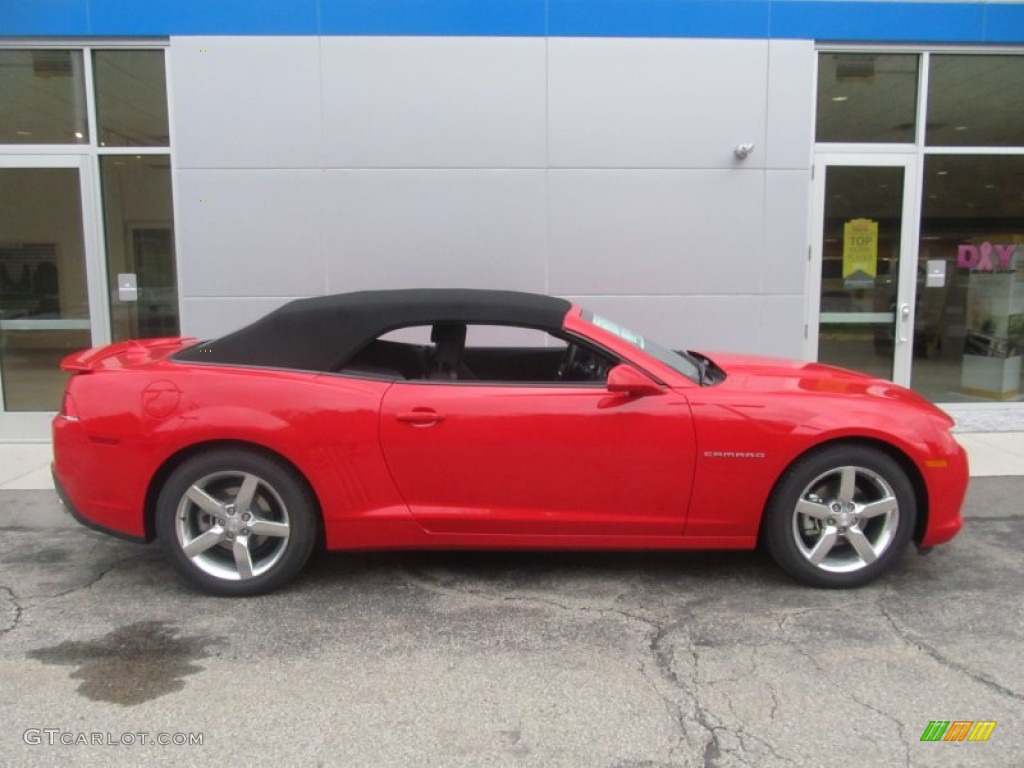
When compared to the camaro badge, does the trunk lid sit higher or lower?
higher

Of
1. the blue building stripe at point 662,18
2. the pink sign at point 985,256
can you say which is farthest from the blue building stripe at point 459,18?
the pink sign at point 985,256

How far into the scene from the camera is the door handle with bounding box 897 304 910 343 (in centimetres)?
797

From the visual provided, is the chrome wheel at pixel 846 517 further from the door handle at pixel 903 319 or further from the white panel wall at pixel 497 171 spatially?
the door handle at pixel 903 319

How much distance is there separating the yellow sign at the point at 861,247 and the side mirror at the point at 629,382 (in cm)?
502

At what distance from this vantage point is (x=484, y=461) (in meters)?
Answer: 3.80

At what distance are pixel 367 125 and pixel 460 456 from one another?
448 cm

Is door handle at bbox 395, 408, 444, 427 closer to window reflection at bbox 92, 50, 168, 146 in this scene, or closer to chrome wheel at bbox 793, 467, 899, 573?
chrome wheel at bbox 793, 467, 899, 573

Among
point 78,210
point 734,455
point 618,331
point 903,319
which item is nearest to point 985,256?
point 903,319

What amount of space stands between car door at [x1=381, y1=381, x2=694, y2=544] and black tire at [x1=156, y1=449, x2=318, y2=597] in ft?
1.78

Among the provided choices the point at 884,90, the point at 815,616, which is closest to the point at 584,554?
the point at 815,616

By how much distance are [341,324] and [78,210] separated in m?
4.99

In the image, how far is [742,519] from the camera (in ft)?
12.7

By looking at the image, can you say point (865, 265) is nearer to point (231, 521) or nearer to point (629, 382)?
point (629, 382)

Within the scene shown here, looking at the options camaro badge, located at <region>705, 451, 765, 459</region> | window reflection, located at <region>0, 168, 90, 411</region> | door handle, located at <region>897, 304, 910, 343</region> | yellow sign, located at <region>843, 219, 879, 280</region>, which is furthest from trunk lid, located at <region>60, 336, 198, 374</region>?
door handle, located at <region>897, 304, 910, 343</region>
